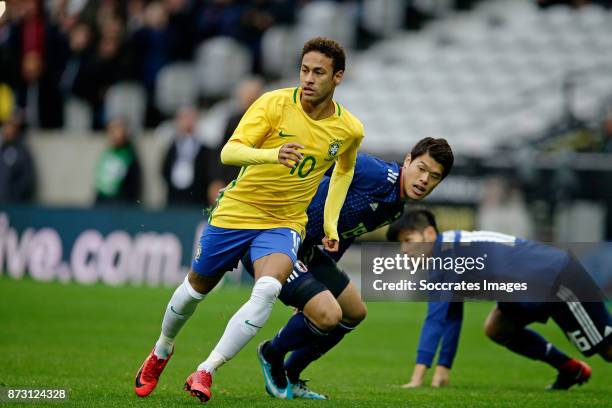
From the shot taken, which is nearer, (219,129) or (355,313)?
(355,313)

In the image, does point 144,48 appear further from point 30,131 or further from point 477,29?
point 477,29

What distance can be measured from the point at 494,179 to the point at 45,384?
11220mm

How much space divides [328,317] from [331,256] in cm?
113

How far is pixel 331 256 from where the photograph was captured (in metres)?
8.89

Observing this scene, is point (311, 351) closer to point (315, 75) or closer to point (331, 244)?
point (331, 244)

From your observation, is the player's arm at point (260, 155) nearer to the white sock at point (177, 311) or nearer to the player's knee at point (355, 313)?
the white sock at point (177, 311)

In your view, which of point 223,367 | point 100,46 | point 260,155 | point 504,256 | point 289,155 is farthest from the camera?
point 100,46

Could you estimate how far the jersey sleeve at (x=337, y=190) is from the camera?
27.0ft

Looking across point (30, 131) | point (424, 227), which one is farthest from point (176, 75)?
point (424, 227)

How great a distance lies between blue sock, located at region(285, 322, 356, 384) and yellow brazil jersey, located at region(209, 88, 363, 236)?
0.99 m

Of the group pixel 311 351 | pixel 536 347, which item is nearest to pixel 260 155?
pixel 311 351

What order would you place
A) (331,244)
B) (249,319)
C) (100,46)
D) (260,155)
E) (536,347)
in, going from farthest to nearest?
1. (100,46)
2. (536,347)
3. (331,244)
4. (249,319)
5. (260,155)

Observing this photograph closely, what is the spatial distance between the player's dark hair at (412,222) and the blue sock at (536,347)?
133 centimetres

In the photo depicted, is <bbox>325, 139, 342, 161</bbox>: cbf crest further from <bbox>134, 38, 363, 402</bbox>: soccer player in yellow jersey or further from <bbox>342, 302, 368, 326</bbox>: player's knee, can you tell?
<bbox>342, 302, 368, 326</bbox>: player's knee
